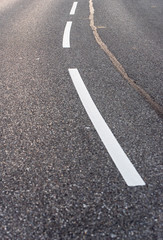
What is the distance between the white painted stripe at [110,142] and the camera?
2801 mm

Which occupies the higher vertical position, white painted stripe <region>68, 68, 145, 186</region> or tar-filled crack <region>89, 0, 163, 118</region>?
white painted stripe <region>68, 68, 145, 186</region>

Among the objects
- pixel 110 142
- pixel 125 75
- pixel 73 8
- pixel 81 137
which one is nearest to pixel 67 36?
pixel 125 75

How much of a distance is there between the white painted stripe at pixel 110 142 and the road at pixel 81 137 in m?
0.01

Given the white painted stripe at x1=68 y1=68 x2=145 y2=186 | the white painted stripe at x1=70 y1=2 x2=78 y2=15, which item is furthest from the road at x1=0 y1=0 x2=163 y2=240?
the white painted stripe at x1=70 y1=2 x2=78 y2=15

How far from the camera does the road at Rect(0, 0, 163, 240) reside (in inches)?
93.4

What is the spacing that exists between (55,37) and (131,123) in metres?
4.11

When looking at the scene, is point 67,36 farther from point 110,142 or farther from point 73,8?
point 110,142

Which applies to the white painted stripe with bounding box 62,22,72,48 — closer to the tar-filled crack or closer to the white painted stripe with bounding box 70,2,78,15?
the tar-filled crack

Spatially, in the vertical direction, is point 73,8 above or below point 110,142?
below

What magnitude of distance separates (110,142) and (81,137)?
0.33 metres

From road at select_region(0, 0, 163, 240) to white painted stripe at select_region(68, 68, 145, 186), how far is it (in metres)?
0.01

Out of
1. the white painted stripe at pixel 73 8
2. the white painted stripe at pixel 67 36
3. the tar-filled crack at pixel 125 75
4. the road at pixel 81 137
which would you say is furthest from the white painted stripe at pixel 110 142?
the white painted stripe at pixel 73 8

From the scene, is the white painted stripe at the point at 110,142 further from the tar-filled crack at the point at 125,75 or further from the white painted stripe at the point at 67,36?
the white painted stripe at the point at 67,36

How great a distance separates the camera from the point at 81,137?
339cm
